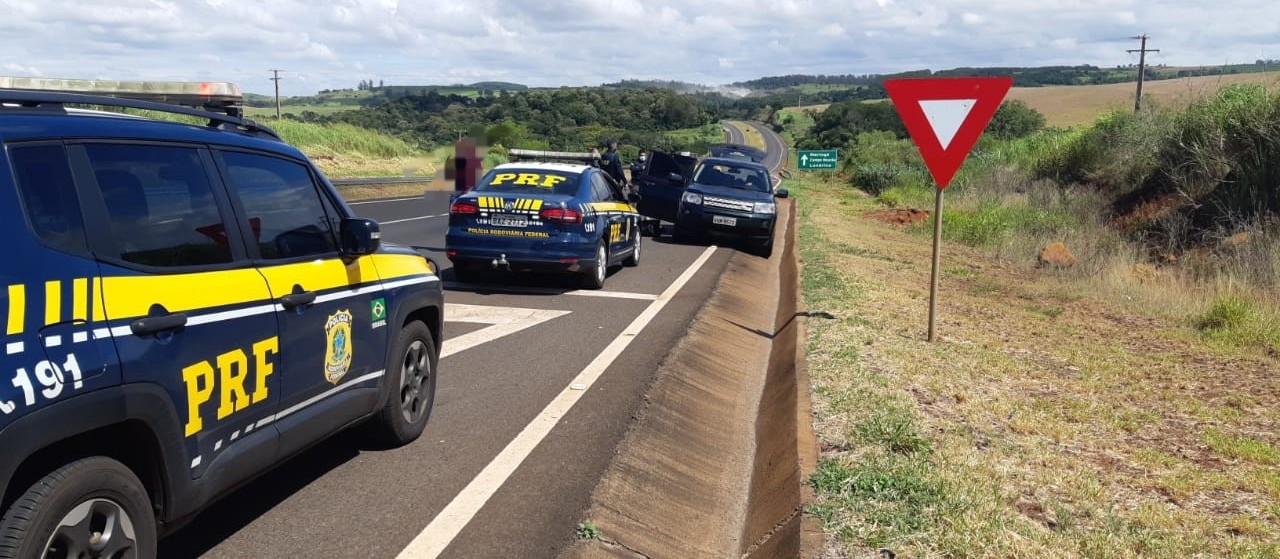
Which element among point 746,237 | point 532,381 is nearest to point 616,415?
point 532,381

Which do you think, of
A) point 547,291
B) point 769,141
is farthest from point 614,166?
point 769,141

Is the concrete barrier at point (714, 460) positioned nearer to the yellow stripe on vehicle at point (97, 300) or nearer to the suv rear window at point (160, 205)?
the suv rear window at point (160, 205)

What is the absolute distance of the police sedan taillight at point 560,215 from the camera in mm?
12617

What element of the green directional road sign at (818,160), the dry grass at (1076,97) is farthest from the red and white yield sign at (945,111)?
the dry grass at (1076,97)

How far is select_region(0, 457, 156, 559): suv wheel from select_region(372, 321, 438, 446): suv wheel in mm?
2265

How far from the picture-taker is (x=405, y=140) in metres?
56.8

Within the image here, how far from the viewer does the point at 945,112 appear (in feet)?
31.2

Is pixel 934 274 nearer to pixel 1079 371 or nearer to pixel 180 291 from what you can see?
pixel 1079 371

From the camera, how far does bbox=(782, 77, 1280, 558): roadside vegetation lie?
5.00 meters

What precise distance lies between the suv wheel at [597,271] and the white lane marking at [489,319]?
1703mm

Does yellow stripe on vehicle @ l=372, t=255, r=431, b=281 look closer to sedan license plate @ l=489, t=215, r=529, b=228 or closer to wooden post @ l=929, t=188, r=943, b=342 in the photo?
wooden post @ l=929, t=188, r=943, b=342

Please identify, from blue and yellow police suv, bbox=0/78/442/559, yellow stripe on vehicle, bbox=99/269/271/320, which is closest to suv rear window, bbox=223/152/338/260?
blue and yellow police suv, bbox=0/78/442/559

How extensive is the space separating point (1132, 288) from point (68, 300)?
1370cm

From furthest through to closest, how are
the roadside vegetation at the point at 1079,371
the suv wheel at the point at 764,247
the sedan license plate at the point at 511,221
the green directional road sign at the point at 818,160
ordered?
the green directional road sign at the point at 818,160 → the suv wheel at the point at 764,247 → the sedan license plate at the point at 511,221 → the roadside vegetation at the point at 1079,371
